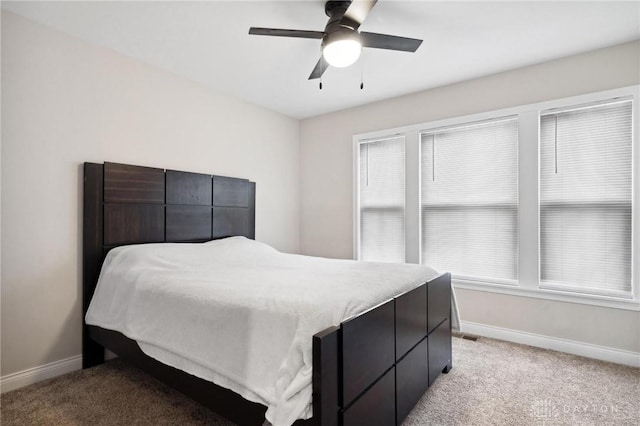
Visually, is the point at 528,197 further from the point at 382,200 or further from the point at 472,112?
the point at 382,200

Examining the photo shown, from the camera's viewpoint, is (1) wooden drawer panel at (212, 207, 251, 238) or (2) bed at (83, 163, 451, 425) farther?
(1) wooden drawer panel at (212, 207, 251, 238)

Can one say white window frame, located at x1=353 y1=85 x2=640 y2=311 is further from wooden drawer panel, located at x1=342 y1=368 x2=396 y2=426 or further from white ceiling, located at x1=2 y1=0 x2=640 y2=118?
wooden drawer panel, located at x1=342 y1=368 x2=396 y2=426

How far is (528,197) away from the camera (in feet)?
9.36

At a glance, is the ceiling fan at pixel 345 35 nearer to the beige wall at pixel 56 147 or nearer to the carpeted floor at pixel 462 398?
the beige wall at pixel 56 147

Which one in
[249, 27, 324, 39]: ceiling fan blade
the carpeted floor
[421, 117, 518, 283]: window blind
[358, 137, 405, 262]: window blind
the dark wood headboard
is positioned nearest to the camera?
the carpeted floor

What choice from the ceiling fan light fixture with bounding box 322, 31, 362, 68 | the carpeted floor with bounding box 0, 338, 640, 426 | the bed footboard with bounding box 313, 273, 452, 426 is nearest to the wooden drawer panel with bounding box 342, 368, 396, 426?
the bed footboard with bounding box 313, 273, 452, 426

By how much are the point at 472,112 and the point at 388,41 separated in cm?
155

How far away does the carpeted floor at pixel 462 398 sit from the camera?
1797mm

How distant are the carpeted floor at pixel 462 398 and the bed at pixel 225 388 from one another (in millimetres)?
165

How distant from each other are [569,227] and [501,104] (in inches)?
48.6

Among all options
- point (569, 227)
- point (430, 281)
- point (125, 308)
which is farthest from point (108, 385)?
point (569, 227)

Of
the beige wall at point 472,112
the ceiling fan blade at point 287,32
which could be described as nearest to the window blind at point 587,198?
the beige wall at point 472,112

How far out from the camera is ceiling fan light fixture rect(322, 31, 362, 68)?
186cm

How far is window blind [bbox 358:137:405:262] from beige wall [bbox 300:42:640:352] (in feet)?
0.57
